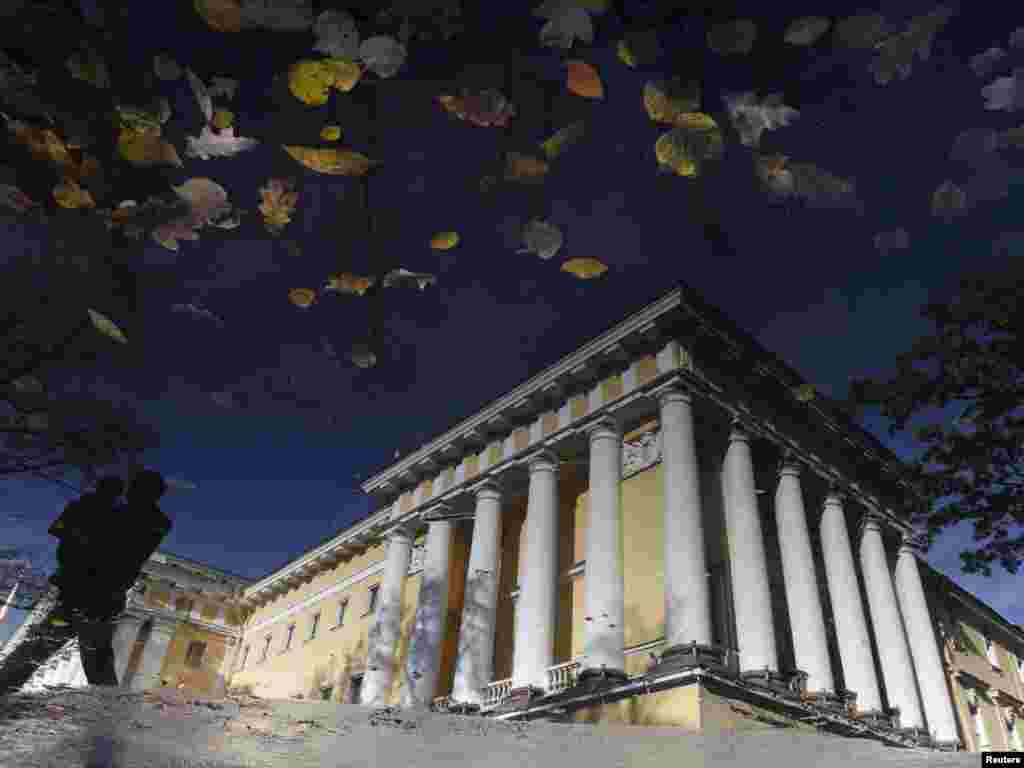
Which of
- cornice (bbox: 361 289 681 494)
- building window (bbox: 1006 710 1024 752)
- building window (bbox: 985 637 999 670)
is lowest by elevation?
building window (bbox: 1006 710 1024 752)

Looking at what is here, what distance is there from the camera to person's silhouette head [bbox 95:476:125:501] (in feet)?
27.1

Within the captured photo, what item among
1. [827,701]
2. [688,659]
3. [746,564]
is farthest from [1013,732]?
[688,659]

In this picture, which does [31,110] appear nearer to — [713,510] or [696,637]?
[696,637]

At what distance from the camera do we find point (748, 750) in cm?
393

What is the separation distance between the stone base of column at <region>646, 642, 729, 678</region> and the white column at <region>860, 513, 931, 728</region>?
23.9 ft

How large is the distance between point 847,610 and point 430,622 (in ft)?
33.5

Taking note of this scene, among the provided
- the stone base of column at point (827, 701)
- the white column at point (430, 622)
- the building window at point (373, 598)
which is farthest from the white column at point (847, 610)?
the building window at point (373, 598)

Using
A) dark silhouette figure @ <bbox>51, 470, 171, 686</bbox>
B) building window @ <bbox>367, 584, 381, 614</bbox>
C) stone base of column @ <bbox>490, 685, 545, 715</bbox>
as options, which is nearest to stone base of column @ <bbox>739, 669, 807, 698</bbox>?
stone base of column @ <bbox>490, 685, 545, 715</bbox>

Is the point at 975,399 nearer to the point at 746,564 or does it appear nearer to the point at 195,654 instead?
the point at 746,564

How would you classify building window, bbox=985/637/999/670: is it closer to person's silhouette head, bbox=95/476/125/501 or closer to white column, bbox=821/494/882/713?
white column, bbox=821/494/882/713

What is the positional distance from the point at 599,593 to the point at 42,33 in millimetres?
12985

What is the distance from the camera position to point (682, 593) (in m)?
13.6

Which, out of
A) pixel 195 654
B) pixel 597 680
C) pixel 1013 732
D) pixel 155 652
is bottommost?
pixel 597 680

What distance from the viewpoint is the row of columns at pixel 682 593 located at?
14242 millimetres
